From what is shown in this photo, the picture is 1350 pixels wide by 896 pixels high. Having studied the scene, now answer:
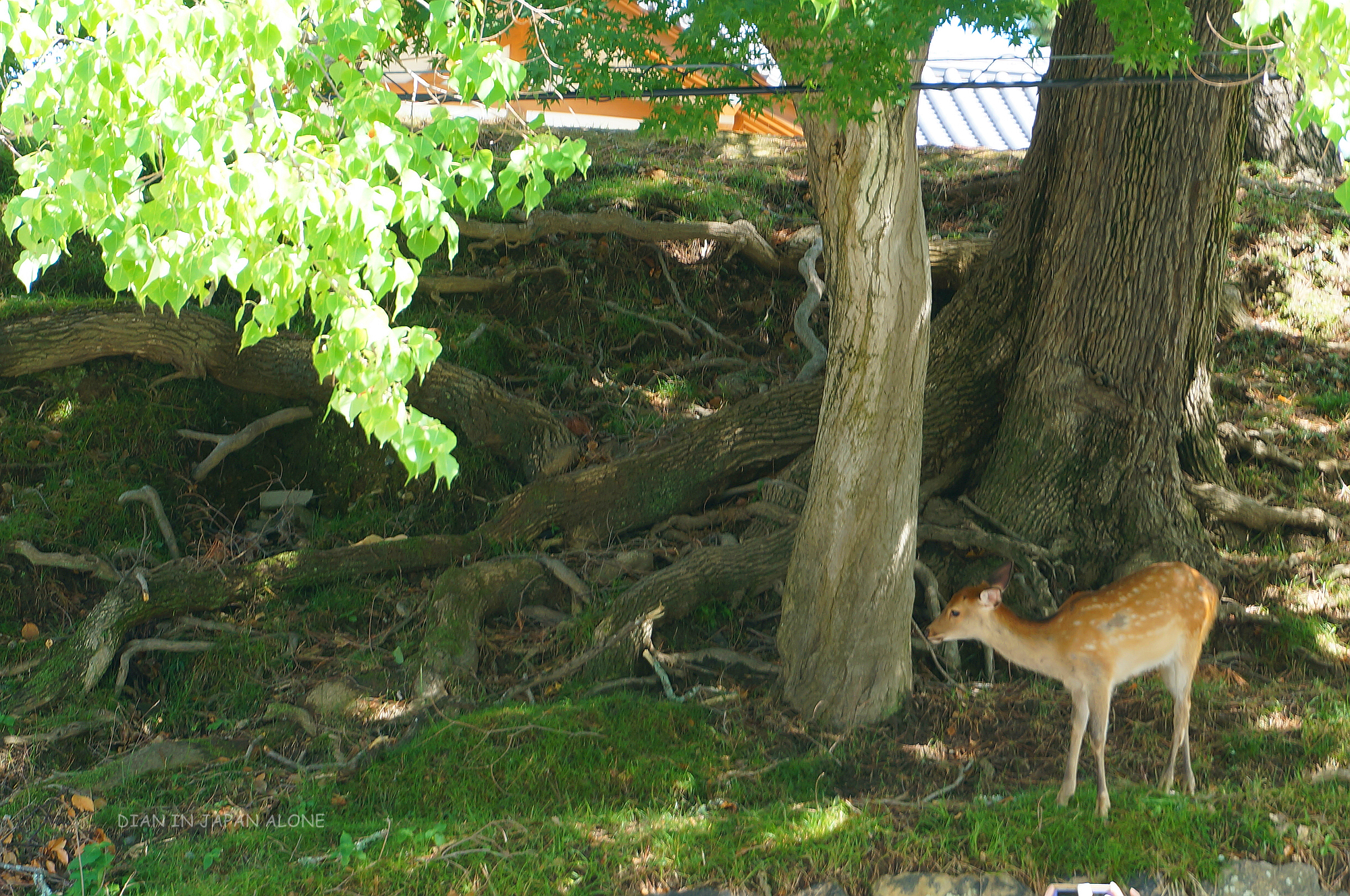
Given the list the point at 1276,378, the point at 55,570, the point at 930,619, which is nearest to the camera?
the point at 930,619

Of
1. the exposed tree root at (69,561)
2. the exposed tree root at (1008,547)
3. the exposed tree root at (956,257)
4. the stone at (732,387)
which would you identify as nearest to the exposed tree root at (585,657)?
the exposed tree root at (1008,547)

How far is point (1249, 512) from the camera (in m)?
7.30

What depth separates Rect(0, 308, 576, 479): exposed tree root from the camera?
8.16m

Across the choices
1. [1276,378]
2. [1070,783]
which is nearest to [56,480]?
[1070,783]

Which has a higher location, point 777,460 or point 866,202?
point 866,202

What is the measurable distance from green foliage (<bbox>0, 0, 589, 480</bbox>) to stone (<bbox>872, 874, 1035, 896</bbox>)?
7.54 ft

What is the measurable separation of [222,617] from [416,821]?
9.48 ft

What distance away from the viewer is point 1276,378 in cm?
938

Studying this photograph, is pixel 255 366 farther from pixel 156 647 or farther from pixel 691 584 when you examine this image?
pixel 691 584

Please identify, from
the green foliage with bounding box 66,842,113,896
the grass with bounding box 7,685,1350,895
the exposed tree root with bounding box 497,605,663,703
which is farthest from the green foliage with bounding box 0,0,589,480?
the exposed tree root with bounding box 497,605,663,703

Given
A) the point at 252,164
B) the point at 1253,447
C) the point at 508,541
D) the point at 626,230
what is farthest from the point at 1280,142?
the point at 252,164

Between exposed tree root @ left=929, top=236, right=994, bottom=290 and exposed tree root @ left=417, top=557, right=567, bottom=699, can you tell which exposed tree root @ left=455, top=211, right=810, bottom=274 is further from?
exposed tree root @ left=417, top=557, right=567, bottom=699

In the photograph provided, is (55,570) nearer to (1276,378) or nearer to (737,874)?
(737,874)

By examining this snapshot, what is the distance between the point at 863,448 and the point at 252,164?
3.60m
